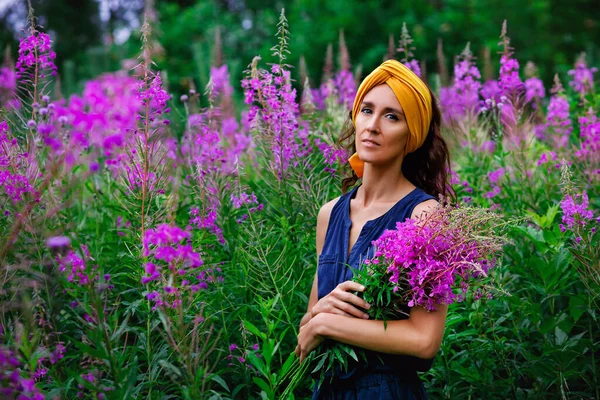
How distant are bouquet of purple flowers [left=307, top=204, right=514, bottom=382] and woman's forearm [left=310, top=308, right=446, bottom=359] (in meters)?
0.04

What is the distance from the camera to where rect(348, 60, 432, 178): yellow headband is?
2.48 meters

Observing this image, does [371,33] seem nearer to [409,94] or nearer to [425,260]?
[409,94]

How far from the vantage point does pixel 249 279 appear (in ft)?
10.0

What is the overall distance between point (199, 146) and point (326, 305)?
201 cm

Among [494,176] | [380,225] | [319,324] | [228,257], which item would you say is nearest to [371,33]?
[494,176]

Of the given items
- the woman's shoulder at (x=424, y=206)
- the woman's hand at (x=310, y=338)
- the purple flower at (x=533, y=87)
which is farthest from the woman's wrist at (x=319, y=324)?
the purple flower at (x=533, y=87)

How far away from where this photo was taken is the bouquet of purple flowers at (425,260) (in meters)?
2.08

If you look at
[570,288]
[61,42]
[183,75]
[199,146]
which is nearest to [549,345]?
[570,288]

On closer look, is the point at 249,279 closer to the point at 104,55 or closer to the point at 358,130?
the point at 358,130

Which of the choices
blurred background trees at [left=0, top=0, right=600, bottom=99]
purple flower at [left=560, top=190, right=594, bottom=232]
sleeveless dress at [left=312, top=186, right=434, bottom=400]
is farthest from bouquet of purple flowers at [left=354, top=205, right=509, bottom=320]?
blurred background trees at [left=0, top=0, right=600, bottom=99]

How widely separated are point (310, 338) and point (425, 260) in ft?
1.76

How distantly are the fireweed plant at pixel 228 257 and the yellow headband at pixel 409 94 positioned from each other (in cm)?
36

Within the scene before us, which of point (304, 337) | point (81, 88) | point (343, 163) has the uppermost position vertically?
point (81, 88)

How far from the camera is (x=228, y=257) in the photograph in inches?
133
